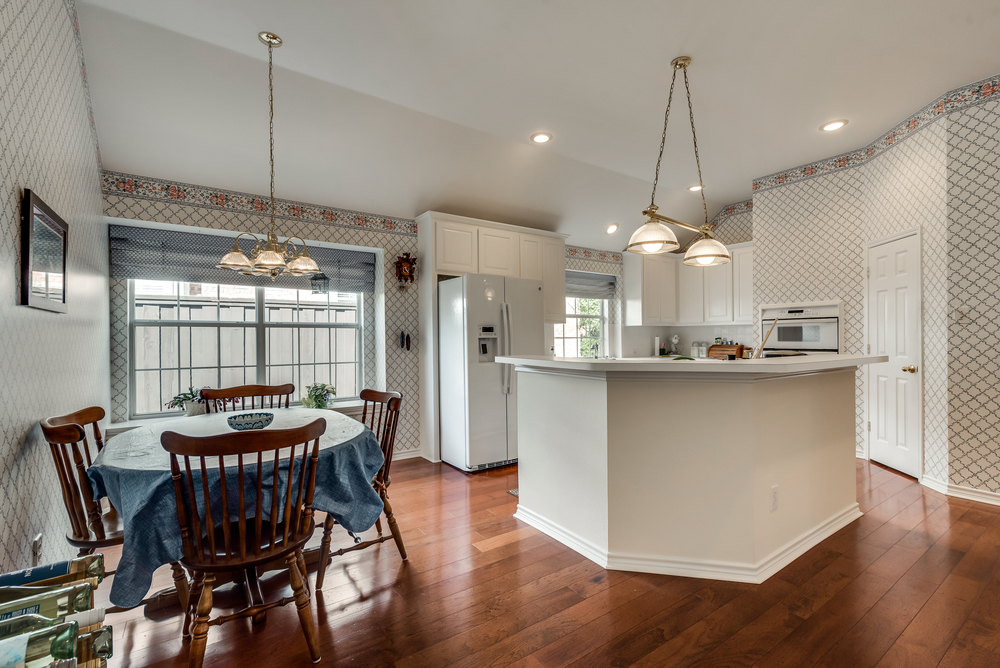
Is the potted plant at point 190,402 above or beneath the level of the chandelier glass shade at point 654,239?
beneath

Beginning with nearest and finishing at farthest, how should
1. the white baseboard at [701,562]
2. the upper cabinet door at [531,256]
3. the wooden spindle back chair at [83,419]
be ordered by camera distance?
the wooden spindle back chair at [83,419], the white baseboard at [701,562], the upper cabinet door at [531,256]

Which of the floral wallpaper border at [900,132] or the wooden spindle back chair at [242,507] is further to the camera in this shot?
the floral wallpaper border at [900,132]

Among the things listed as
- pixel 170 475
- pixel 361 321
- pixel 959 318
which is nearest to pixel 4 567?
pixel 170 475

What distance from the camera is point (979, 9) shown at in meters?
2.46

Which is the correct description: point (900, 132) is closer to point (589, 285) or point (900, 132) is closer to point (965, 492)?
point (965, 492)

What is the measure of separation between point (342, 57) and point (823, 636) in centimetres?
365

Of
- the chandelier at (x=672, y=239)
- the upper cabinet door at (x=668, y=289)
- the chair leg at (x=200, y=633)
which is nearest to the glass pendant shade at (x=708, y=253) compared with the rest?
the chandelier at (x=672, y=239)

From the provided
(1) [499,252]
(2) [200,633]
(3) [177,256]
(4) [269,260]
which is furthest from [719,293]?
(2) [200,633]

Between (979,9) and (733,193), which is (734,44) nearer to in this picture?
(979,9)

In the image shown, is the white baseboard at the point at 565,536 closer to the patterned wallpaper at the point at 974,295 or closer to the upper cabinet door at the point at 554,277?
the upper cabinet door at the point at 554,277

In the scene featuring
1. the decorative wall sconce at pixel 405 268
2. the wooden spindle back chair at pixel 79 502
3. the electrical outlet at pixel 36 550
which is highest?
the decorative wall sconce at pixel 405 268

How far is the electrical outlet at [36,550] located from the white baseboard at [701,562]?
232cm

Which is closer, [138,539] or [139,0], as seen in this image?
[138,539]

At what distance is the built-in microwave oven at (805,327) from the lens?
4.36 meters
